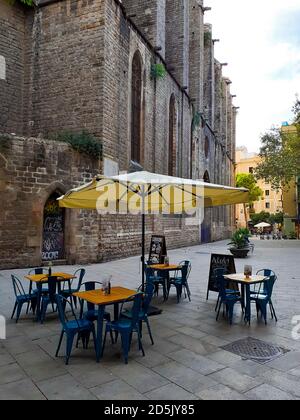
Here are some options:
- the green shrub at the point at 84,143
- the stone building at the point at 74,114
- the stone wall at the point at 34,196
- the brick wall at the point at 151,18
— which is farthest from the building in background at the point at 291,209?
the stone wall at the point at 34,196

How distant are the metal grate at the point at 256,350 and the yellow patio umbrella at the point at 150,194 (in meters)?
2.38

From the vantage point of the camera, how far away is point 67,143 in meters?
12.2

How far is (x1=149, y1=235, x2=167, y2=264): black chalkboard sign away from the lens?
370 inches

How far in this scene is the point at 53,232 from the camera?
1216 centimetres

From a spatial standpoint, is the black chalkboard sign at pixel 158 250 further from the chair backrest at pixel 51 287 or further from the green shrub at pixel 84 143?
the green shrub at pixel 84 143

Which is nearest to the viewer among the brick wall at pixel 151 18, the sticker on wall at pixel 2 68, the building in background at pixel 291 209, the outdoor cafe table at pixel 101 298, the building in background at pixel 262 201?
the outdoor cafe table at pixel 101 298

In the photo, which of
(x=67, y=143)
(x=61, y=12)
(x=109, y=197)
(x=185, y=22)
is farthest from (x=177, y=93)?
(x=109, y=197)

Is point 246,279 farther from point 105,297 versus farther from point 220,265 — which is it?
point 105,297

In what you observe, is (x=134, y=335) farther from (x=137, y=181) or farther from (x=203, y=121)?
(x=203, y=121)

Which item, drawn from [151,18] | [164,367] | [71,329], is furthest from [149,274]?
[151,18]

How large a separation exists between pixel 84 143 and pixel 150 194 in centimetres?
636

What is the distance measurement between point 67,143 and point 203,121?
17150mm

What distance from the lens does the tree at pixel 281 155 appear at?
23969mm
